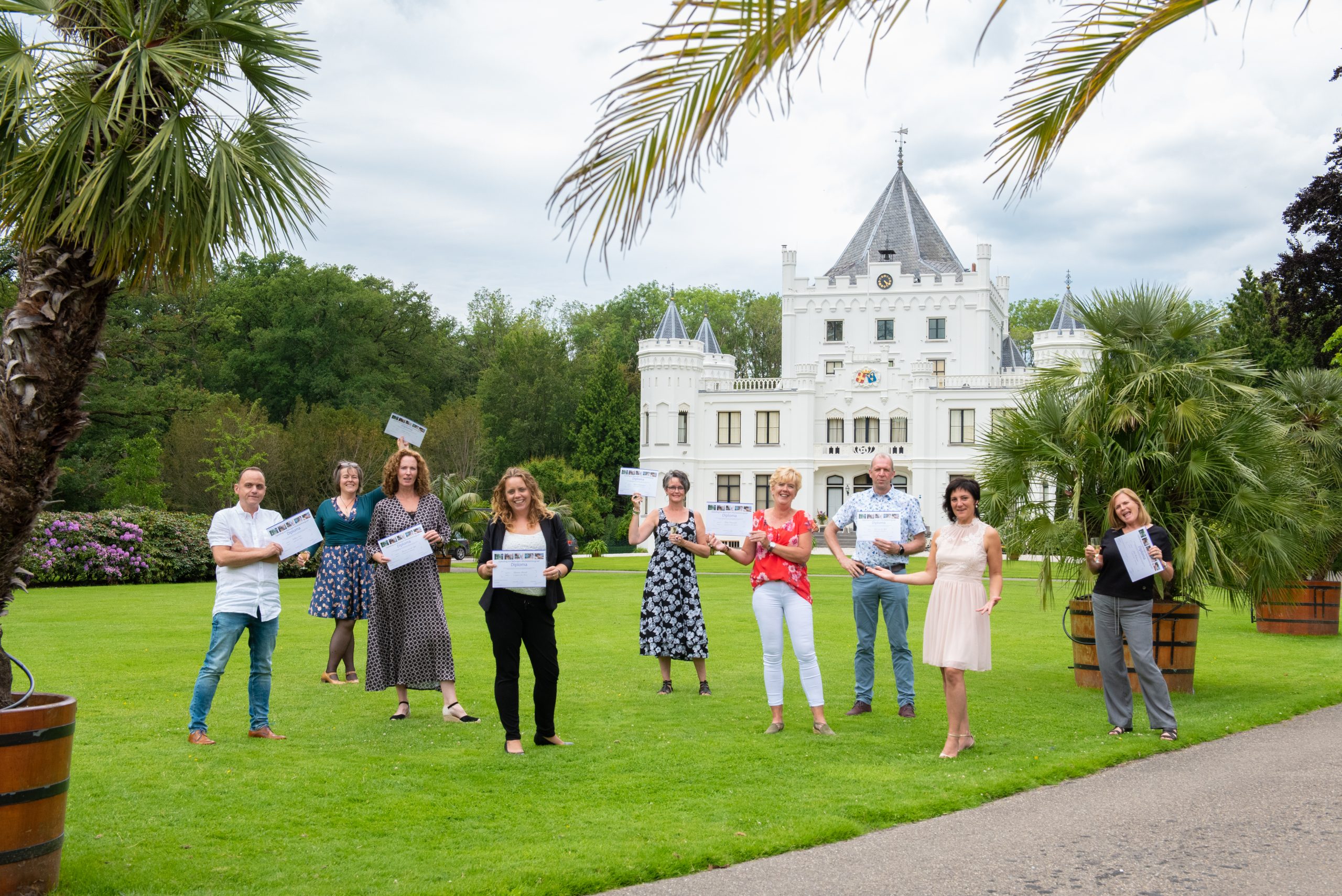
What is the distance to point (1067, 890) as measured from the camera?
5.05 m

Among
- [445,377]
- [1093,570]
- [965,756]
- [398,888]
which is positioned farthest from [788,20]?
[445,377]

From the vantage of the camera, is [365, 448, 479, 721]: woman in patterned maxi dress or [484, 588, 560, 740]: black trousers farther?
[365, 448, 479, 721]: woman in patterned maxi dress

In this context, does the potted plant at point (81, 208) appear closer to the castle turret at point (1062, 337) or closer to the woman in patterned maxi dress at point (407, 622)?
the woman in patterned maxi dress at point (407, 622)

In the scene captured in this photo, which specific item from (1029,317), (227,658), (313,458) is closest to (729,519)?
(227,658)

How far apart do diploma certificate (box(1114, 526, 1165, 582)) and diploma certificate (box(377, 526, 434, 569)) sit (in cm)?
515

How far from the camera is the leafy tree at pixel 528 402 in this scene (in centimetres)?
6462

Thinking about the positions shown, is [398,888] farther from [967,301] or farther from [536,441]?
[536,441]

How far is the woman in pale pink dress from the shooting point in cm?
773

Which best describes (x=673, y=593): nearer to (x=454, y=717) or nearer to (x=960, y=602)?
(x=454, y=717)

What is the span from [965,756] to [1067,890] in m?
2.72

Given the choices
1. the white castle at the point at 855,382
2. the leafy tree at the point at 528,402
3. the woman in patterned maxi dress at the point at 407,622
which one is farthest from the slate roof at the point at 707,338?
the woman in patterned maxi dress at the point at 407,622

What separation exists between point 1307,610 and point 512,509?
13229 millimetres

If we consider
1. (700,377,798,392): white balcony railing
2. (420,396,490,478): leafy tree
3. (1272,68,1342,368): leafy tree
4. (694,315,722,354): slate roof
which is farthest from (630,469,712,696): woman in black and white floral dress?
(694,315,722,354): slate roof

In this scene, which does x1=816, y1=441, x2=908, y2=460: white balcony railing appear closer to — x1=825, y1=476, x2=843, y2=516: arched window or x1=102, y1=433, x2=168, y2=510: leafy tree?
x1=825, y1=476, x2=843, y2=516: arched window
